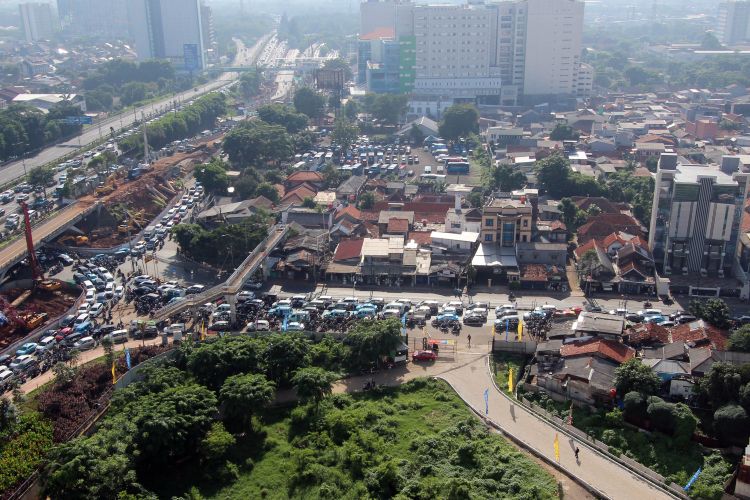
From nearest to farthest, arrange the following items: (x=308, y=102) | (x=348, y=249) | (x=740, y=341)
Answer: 1. (x=740, y=341)
2. (x=348, y=249)
3. (x=308, y=102)

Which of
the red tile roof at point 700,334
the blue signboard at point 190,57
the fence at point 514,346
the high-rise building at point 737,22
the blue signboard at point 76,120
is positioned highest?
the high-rise building at point 737,22

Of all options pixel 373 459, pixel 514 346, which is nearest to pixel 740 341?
pixel 514 346

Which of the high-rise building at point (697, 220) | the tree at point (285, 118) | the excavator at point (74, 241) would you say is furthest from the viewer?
the tree at point (285, 118)

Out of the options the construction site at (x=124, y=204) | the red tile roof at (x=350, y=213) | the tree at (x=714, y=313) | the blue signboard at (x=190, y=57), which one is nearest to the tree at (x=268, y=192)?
the red tile roof at (x=350, y=213)

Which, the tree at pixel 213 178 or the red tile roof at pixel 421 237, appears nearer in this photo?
the red tile roof at pixel 421 237

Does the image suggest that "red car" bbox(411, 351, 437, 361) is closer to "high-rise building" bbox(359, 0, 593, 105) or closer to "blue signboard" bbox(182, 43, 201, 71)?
"high-rise building" bbox(359, 0, 593, 105)

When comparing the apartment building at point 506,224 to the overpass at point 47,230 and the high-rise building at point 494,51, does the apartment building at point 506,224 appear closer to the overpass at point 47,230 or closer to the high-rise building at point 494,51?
the overpass at point 47,230

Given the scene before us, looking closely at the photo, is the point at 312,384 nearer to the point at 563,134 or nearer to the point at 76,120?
the point at 563,134
